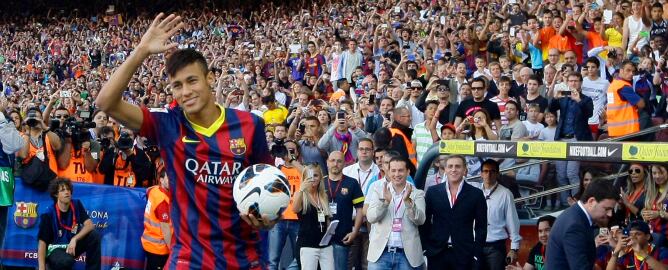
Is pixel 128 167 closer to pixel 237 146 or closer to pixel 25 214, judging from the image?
pixel 25 214

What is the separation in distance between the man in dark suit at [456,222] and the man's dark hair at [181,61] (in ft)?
14.9

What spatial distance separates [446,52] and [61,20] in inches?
1186

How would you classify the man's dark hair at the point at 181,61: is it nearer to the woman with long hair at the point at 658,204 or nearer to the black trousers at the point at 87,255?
the woman with long hair at the point at 658,204

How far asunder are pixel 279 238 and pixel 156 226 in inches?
50.7

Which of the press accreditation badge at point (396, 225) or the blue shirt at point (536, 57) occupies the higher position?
the blue shirt at point (536, 57)

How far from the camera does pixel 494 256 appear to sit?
33.0 ft

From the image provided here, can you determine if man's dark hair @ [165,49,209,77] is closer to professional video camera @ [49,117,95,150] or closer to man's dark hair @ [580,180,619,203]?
man's dark hair @ [580,180,619,203]

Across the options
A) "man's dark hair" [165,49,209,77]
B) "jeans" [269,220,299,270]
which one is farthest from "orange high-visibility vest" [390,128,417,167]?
"man's dark hair" [165,49,209,77]

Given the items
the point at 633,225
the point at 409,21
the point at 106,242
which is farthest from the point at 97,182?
the point at 409,21

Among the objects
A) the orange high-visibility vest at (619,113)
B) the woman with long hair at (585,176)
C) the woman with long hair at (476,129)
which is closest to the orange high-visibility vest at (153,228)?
the woman with long hair at (476,129)

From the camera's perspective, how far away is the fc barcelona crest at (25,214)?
1190cm

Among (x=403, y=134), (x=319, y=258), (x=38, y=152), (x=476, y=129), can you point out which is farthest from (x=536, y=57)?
(x=38, y=152)

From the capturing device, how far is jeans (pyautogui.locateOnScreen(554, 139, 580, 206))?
10651mm

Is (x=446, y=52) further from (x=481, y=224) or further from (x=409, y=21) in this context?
(x=481, y=224)
